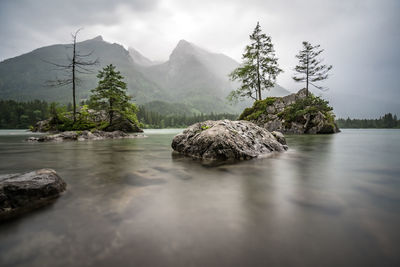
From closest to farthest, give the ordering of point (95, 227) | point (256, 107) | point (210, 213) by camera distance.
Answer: point (95, 227) → point (210, 213) → point (256, 107)

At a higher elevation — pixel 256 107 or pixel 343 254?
pixel 256 107

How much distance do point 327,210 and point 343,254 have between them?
112cm

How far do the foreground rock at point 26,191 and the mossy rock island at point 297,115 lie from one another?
90.2 ft

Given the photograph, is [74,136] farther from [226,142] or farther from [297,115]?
[297,115]

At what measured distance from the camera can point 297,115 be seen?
26156 mm

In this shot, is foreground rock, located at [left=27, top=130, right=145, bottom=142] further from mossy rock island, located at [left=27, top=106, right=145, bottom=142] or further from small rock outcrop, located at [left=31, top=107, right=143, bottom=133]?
Result: small rock outcrop, located at [left=31, top=107, right=143, bottom=133]

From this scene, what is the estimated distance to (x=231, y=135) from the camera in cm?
771

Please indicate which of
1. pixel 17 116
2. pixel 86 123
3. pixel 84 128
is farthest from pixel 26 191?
pixel 17 116

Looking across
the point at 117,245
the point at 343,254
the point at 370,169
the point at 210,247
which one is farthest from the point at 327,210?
the point at 370,169

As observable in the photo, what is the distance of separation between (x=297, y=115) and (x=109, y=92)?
27458mm

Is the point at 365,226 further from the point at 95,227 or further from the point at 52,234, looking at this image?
the point at 52,234

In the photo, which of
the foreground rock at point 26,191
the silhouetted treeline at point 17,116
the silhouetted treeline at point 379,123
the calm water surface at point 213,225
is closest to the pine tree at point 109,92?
the calm water surface at point 213,225

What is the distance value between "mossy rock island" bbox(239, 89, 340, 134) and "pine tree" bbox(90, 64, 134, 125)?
20.8 m

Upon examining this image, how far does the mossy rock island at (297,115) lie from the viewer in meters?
25.7
